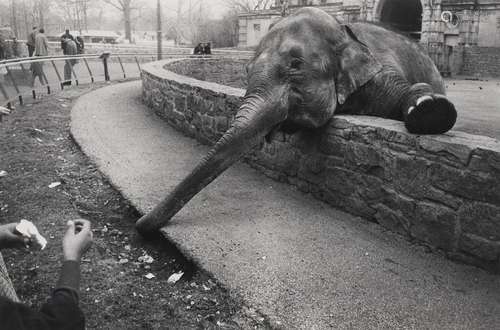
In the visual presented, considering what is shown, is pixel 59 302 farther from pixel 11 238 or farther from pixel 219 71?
pixel 219 71

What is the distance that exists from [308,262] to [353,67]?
2219 mm

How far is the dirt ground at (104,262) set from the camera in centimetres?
360

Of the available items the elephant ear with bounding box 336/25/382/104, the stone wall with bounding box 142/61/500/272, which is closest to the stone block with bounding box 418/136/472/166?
the stone wall with bounding box 142/61/500/272

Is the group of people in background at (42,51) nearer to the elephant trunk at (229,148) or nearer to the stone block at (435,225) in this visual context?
the elephant trunk at (229,148)

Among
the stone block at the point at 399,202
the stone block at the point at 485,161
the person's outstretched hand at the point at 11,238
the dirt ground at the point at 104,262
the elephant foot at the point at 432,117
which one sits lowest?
the dirt ground at the point at 104,262

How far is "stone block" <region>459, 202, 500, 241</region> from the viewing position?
380 cm

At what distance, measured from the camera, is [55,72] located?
1409 cm

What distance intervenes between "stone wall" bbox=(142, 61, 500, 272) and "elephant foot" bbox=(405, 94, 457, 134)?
0.09 m

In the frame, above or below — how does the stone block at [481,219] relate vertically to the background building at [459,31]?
below

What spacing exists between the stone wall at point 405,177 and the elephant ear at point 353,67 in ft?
1.16

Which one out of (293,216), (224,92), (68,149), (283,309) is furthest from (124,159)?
(283,309)

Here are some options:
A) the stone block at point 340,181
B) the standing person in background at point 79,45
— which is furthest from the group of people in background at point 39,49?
the stone block at point 340,181

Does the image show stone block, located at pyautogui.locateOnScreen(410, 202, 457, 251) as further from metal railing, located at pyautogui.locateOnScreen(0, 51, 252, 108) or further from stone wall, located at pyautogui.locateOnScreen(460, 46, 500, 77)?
stone wall, located at pyautogui.locateOnScreen(460, 46, 500, 77)

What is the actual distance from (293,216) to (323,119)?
1033 mm
